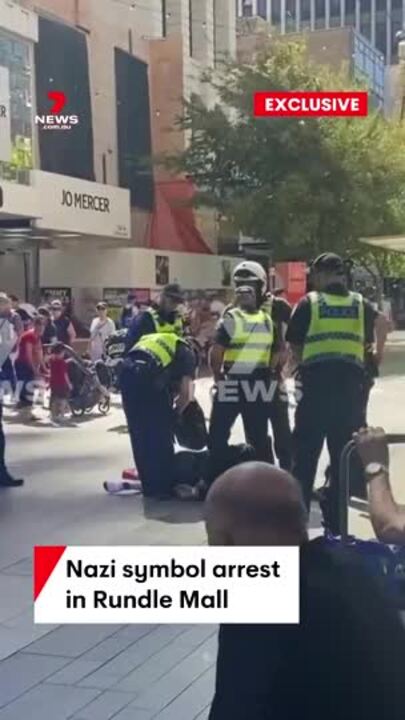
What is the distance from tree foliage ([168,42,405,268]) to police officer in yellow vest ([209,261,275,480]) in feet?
52.1

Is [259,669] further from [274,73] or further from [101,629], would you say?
[274,73]

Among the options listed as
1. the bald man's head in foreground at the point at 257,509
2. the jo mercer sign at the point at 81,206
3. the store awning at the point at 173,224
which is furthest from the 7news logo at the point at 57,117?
the bald man's head in foreground at the point at 257,509

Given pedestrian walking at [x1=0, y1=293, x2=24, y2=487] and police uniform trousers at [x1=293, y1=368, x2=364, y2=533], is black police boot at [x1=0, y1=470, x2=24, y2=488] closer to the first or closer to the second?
pedestrian walking at [x1=0, y1=293, x2=24, y2=487]

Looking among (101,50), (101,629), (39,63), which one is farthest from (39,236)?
(101,629)

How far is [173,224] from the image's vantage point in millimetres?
29672

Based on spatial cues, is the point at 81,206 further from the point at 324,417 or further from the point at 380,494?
the point at 380,494

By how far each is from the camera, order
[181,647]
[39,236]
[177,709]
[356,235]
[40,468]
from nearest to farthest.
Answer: [177,709] → [181,647] → [40,468] → [356,235] → [39,236]

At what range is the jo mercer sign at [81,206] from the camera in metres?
22.9

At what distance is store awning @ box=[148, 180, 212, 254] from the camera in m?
28.9

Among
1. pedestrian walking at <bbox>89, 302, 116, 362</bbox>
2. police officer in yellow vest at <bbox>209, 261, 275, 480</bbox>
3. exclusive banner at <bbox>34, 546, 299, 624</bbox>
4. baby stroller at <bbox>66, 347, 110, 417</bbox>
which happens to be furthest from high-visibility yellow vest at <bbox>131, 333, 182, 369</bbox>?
pedestrian walking at <bbox>89, 302, 116, 362</bbox>

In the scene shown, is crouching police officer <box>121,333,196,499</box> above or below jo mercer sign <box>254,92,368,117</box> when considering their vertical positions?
below

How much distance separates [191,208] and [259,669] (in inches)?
1055

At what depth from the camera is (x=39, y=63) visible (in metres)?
23.6

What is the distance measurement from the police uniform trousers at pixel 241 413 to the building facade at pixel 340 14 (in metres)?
33.2
